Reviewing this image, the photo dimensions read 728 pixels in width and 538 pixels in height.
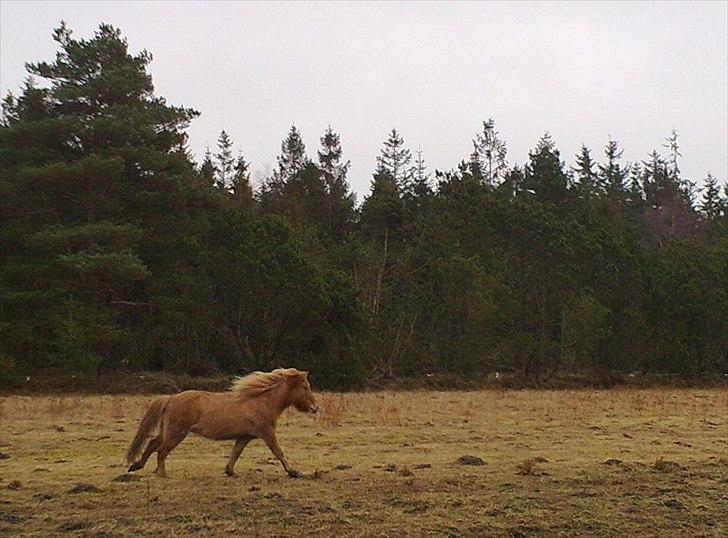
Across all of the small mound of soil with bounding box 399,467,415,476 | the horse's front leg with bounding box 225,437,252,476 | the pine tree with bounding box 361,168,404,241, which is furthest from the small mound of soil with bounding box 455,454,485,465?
the pine tree with bounding box 361,168,404,241

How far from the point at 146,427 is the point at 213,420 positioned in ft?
2.74

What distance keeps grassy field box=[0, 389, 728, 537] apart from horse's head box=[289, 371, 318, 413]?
81 centimetres

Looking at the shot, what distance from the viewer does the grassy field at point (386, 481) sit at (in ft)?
26.9

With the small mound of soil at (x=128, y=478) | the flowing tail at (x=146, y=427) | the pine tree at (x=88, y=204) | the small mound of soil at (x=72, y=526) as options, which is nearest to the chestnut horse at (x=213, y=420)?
the flowing tail at (x=146, y=427)

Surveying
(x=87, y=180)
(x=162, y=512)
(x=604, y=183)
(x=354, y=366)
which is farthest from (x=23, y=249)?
(x=604, y=183)

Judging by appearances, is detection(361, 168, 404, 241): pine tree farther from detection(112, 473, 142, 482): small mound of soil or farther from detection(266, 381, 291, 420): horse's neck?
detection(112, 473, 142, 482): small mound of soil

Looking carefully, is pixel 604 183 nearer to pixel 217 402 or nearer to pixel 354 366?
pixel 354 366

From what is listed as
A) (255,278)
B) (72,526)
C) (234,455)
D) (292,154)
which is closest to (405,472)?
(234,455)

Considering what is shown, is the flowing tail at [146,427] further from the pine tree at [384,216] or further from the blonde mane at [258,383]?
the pine tree at [384,216]

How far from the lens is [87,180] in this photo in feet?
111

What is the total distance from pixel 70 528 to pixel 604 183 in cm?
8265

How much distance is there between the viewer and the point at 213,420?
11.2 meters

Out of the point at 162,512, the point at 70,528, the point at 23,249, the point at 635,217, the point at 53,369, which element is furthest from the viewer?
the point at 635,217

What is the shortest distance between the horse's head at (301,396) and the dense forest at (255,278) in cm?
2062
